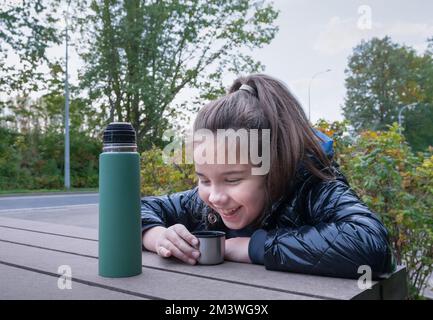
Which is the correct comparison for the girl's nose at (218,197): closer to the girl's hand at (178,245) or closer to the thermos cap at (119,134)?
the girl's hand at (178,245)

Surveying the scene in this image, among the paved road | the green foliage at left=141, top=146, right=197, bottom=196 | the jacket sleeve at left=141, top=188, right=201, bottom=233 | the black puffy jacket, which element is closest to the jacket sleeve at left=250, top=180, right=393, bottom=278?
the black puffy jacket

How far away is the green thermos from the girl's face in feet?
0.74

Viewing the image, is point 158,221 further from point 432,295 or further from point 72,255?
point 432,295

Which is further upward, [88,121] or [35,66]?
[35,66]

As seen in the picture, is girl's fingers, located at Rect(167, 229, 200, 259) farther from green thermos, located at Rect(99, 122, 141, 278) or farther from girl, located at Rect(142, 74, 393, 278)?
green thermos, located at Rect(99, 122, 141, 278)

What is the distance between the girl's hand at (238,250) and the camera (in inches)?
50.7

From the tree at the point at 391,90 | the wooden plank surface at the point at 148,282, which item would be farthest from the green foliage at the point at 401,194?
the tree at the point at 391,90

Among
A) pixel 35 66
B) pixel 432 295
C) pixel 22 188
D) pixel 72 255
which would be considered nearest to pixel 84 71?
pixel 35 66

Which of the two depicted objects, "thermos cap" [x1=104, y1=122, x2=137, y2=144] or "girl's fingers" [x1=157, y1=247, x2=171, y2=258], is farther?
"girl's fingers" [x1=157, y1=247, x2=171, y2=258]

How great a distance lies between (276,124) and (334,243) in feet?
1.25

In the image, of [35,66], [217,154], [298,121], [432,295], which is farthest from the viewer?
[35,66]

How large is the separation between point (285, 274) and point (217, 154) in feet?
1.15

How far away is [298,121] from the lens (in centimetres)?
139

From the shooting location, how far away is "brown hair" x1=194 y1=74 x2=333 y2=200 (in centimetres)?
132
